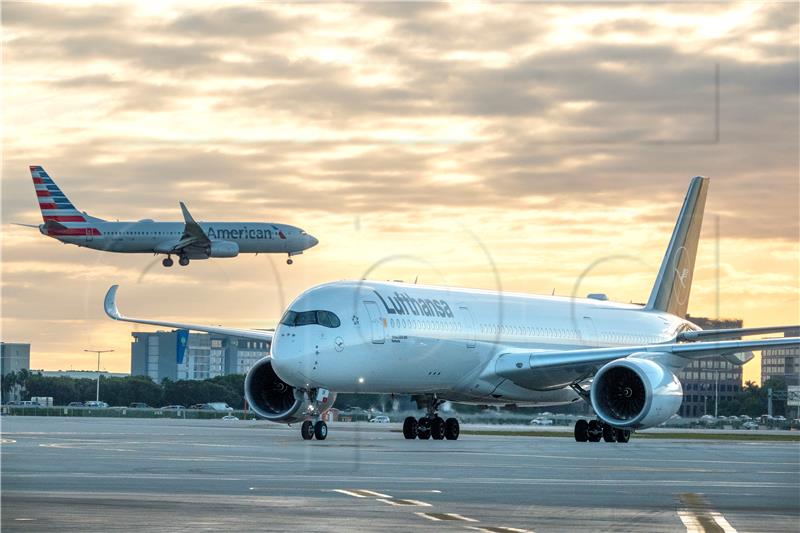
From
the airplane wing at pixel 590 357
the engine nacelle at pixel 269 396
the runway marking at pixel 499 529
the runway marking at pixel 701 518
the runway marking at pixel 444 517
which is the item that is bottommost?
→ the runway marking at pixel 701 518

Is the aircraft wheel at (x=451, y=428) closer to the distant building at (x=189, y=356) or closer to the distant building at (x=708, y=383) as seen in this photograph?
the distant building at (x=708, y=383)

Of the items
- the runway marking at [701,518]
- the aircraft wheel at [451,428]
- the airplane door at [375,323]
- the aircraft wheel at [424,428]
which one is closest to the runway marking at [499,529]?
the runway marking at [701,518]

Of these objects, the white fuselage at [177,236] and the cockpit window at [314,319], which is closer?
the cockpit window at [314,319]

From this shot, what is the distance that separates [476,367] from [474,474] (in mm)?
20460

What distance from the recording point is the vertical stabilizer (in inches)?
2361

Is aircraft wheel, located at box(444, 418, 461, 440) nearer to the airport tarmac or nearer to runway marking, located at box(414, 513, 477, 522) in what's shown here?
the airport tarmac

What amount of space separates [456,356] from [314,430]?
678cm

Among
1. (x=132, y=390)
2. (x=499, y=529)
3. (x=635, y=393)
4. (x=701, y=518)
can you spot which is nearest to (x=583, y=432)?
(x=635, y=393)

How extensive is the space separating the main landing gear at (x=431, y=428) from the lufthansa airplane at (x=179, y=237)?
60.6 m

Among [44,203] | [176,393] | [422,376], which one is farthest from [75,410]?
[422,376]

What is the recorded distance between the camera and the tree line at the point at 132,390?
12612 centimetres

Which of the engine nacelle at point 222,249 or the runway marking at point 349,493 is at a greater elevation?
the engine nacelle at point 222,249

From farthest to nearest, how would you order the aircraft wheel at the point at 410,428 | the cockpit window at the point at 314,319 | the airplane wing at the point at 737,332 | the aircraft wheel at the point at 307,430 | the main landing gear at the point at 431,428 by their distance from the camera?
the airplane wing at the point at 737,332
the main landing gear at the point at 431,428
the aircraft wheel at the point at 410,428
the cockpit window at the point at 314,319
the aircraft wheel at the point at 307,430

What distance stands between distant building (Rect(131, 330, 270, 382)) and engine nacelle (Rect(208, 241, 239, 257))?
3923cm
